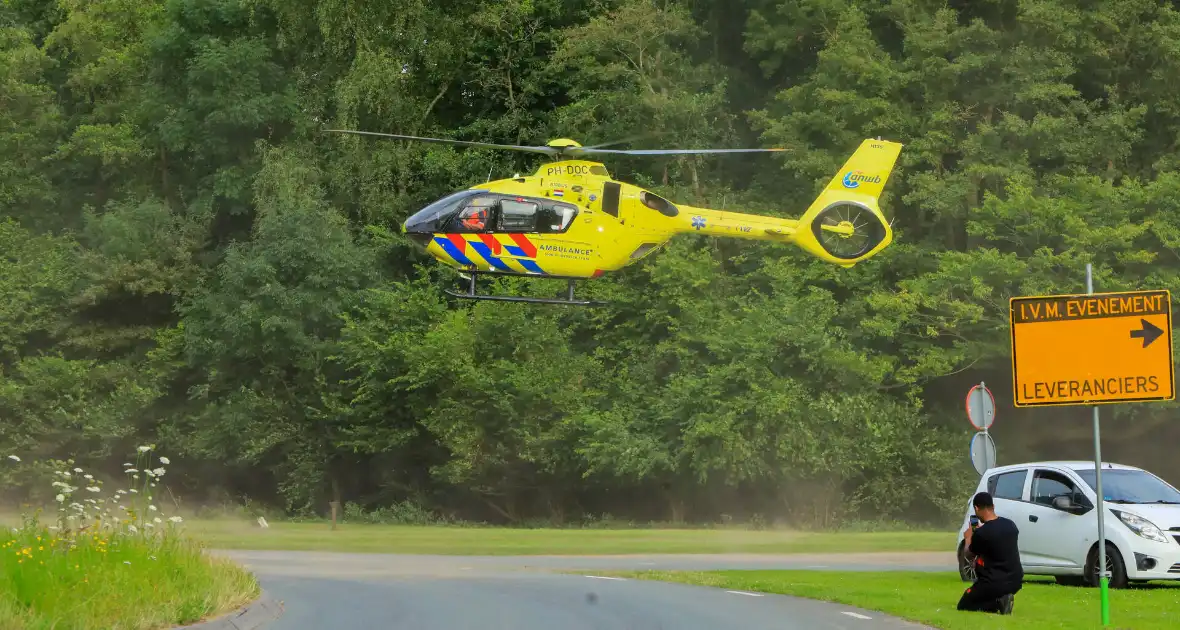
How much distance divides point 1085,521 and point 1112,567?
2.25ft

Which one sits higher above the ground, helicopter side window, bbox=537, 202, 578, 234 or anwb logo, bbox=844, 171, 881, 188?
anwb logo, bbox=844, 171, 881, 188

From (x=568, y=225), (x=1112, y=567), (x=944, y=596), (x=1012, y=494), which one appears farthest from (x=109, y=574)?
(x=568, y=225)

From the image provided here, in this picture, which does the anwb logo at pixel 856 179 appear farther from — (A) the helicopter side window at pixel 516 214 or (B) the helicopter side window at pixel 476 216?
(B) the helicopter side window at pixel 476 216

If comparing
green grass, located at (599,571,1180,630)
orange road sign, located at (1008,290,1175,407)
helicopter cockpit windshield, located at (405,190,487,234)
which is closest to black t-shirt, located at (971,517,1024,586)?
green grass, located at (599,571,1180,630)

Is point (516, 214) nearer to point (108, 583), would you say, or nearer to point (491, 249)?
point (491, 249)

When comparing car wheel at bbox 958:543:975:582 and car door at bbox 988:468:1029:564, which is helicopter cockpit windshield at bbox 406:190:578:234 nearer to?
car door at bbox 988:468:1029:564

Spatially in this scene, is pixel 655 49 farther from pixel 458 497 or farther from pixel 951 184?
pixel 458 497

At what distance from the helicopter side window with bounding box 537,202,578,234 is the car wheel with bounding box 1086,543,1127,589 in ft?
43.2

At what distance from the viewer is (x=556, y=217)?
30266 millimetres

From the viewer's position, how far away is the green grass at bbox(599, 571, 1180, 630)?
15.9 m

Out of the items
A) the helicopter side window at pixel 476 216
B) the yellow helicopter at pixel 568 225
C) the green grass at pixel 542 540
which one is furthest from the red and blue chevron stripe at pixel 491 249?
the green grass at pixel 542 540

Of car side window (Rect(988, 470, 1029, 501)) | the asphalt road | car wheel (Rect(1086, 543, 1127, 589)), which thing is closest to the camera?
the asphalt road

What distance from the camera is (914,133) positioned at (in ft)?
174

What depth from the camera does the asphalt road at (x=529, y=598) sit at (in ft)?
52.1
